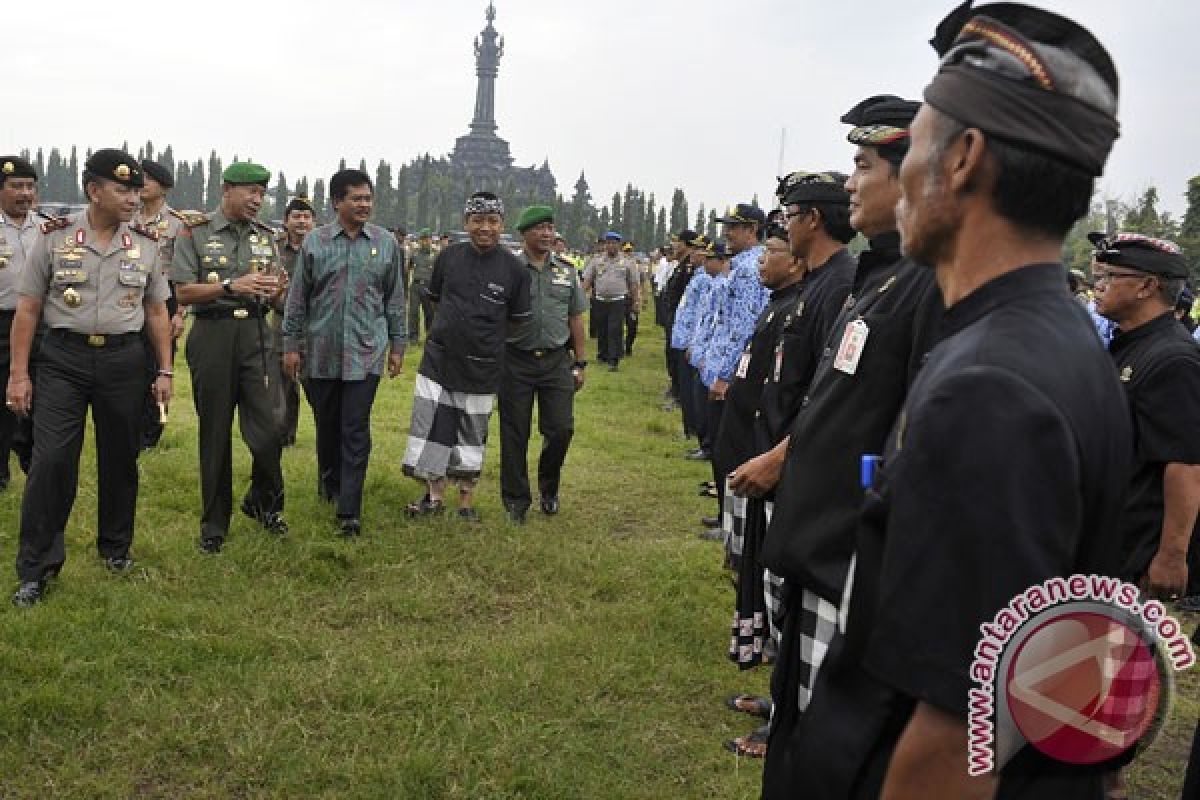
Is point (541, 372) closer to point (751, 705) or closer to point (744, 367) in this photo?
point (744, 367)

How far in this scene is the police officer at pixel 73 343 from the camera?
4973 mm

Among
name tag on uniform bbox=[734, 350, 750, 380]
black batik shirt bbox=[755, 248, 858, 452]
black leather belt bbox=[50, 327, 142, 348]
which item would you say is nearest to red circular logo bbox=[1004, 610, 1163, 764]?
black batik shirt bbox=[755, 248, 858, 452]

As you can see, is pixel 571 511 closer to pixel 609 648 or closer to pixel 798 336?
pixel 609 648

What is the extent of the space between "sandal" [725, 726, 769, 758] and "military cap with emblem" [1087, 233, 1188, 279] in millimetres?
2353

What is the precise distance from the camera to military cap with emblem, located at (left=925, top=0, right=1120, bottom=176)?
134cm

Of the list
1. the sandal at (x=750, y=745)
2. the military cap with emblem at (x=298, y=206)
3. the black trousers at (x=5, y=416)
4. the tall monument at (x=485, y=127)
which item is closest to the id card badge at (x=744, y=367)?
the sandal at (x=750, y=745)

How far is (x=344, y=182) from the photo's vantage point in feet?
21.2

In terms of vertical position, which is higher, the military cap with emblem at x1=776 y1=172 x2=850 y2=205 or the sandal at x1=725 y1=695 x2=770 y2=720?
the military cap with emblem at x1=776 y1=172 x2=850 y2=205

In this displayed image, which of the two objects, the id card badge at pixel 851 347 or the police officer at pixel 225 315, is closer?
the id card badge at pixel 851 347

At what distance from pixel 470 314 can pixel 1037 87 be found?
5.76 metres

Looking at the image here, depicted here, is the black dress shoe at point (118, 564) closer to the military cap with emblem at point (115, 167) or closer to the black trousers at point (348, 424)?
the black trousers at point (348, 424)

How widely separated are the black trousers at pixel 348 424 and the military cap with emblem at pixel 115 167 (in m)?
1.81

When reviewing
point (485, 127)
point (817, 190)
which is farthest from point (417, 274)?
point (485, 127)

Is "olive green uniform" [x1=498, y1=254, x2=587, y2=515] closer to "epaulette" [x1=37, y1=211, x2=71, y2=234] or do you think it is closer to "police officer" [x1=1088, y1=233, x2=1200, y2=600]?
"epaulette" [x1=37, y1=211, x2=71, y2=234]
